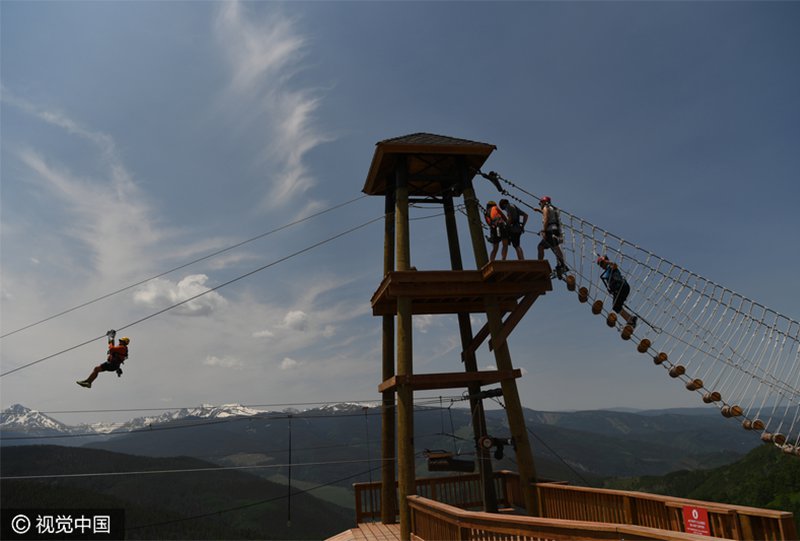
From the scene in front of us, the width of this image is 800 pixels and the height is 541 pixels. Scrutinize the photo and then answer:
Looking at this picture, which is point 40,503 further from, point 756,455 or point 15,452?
point 756,455

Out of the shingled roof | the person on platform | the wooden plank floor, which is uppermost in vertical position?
the shingled roof

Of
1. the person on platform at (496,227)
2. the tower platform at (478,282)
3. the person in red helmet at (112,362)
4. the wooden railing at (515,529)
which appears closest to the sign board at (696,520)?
the wooden railing at (515,529)

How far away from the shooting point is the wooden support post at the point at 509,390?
11219 millimetres

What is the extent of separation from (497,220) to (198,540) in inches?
6387

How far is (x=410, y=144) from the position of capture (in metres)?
13.6

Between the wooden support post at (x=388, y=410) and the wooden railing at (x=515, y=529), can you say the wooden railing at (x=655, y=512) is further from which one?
the wooden support post at (x=388, y=410)

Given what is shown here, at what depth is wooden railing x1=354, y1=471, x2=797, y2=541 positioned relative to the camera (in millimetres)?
6891

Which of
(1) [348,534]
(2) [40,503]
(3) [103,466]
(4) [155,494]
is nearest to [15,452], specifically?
(3) [103,466]

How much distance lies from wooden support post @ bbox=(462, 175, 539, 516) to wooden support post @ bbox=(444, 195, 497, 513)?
1064 mm

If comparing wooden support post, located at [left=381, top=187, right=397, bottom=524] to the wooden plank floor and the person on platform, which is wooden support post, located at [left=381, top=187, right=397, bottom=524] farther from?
the person on platform

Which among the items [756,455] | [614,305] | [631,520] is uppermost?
[614,305]

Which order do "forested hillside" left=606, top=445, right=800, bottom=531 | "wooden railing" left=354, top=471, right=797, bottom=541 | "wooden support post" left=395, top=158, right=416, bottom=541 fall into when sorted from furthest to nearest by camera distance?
"forested hillside" left=606, top=445, right=800, bottom=531, "wooden support post" left=395, top=158, right=416, bottom=541, "wooden railing" left=354, top=471, right=797, bottom=541

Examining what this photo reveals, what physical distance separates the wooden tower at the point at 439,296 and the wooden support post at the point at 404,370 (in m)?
0.02

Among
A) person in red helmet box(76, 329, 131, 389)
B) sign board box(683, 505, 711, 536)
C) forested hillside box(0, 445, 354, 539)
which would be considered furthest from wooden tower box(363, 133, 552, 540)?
forested hillside box(0, 445, 354, 539)
